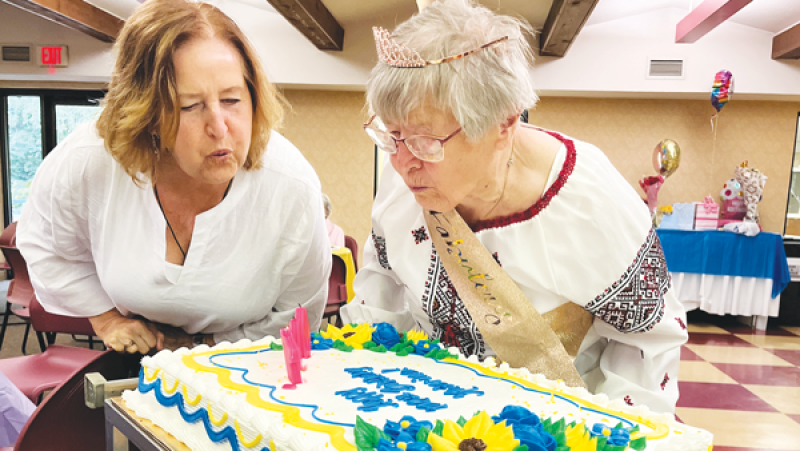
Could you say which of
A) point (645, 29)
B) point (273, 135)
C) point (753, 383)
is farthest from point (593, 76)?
point (273, 135)

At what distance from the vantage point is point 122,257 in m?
1.39

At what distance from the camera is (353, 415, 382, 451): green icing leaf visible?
0.81 m

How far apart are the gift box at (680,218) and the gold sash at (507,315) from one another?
5.25m

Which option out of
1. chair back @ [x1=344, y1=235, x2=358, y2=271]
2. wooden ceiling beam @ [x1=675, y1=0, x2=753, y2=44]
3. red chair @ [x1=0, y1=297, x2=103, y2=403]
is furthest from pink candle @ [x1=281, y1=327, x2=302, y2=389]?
wooden ceiling beam @ [x1=675, y1=0, x2=753, y2=44]

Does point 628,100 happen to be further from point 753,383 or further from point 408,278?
point 408,278

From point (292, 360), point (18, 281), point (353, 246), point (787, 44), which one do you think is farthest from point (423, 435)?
point (787, 44)

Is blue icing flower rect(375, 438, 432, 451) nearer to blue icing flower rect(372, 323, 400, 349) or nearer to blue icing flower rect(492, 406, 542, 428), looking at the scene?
blue icing flower rect(492, 406, 542, 428)

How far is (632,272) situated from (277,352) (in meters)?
0.77

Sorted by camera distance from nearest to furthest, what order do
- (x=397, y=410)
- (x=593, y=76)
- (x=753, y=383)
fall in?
(x=397, y=410)
(x=753, y=383)
(x=593, y=76)

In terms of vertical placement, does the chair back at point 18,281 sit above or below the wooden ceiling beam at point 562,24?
below

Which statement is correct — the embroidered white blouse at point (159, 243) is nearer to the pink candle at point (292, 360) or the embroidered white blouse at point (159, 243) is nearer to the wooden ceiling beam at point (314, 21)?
the pink candle at point (292, 360)

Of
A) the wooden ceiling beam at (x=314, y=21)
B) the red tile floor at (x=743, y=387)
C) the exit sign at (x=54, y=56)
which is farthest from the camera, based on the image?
the exit sign at (x=54, y=56)

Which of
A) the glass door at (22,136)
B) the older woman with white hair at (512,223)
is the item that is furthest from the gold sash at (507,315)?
the glass door at (22,136)

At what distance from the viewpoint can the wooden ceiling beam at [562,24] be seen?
462 centimetres
